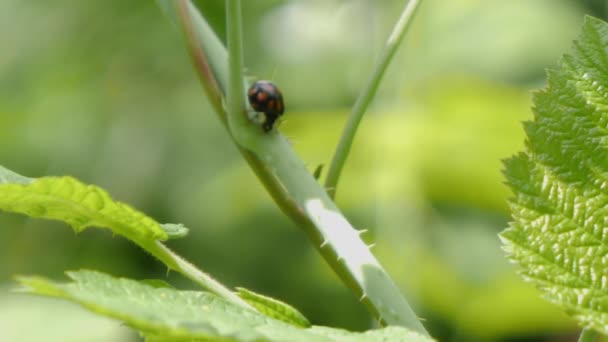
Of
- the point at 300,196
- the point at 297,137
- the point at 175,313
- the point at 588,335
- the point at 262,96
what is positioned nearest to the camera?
the point at 175,313

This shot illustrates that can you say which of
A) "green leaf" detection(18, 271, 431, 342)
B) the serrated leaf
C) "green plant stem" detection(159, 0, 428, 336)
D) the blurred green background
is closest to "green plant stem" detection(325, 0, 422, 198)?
"green plant stem" detection(159, 0, 428, 336)

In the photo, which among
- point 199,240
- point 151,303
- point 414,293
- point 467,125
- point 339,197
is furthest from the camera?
point 199,240

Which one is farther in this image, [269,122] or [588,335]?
[269,122]

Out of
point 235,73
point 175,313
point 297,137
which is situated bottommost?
point 297,137

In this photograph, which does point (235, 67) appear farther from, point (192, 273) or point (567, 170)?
point (567, 170)

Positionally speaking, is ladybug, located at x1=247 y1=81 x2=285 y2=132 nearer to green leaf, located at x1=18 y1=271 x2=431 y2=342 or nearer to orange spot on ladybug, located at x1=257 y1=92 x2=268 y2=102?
orange spot on ladybug, located at x1=257 y1=92 x2=268 y2=102

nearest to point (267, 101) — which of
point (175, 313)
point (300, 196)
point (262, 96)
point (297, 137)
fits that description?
point (262, 96)

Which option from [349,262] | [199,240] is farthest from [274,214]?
[349,262]

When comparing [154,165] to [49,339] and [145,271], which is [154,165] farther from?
[49,339]
